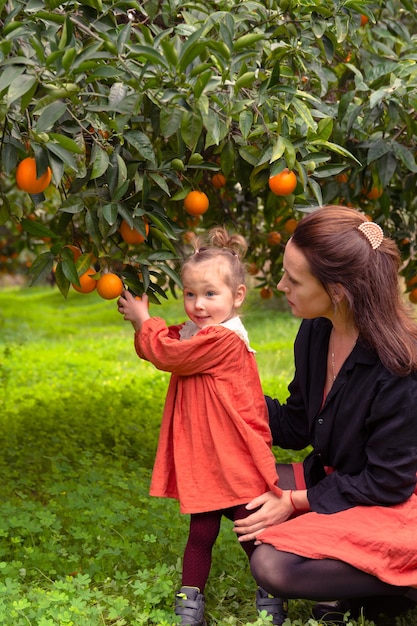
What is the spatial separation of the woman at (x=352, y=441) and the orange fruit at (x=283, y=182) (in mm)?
157

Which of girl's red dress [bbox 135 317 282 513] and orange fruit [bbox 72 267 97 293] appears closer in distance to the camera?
girl's red dress [bbox 135 317 282 513]

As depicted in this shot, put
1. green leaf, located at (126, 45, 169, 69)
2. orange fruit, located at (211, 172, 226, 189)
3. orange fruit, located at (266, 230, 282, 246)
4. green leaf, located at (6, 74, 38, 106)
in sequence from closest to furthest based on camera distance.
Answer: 1. green leaf, located at (6, 74, 38, 106)
2. green leaf, located at (126, 45, 169, 69)
3. orange fruit, located at (211, 172, 226, 189)
4. orange fruit, located at (266, 230, 282, 246)

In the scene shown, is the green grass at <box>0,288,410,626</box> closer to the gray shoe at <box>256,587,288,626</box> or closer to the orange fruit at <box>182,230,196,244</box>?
the gray shoe at <box>256,587,288,626</box>

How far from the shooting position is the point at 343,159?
10.2ft

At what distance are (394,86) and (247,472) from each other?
4.63ft

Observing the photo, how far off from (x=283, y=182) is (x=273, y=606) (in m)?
1.27

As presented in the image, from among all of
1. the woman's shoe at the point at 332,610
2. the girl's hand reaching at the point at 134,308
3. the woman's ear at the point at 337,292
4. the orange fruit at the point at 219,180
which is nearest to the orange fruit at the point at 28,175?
the girl's hand reaching at the point at 134,308

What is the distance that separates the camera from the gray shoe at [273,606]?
2.50m

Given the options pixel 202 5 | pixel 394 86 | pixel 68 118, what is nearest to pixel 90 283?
pixel 68 118

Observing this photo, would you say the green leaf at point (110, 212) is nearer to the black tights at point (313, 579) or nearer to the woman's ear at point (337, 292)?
the woman's ear at point (337, 292)

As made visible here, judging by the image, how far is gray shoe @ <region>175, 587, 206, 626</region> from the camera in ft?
8.14

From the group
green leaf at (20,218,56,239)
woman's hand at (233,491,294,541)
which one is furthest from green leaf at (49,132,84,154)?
woman's hand at (233,491,294,541)

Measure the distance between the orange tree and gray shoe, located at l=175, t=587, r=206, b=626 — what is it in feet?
2.99

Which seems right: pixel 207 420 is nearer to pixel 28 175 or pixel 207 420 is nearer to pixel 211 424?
pixel 211 424
